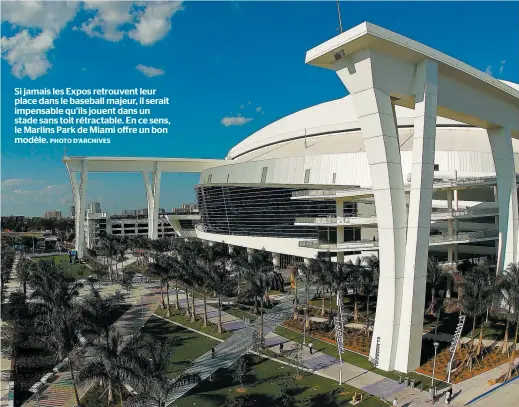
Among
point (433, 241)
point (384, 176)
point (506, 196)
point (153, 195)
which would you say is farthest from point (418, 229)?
point (153, 195)

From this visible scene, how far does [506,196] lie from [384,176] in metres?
18.7

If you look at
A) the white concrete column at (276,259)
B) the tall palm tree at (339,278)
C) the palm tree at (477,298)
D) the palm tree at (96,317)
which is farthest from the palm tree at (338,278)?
the white concrete column at (276,259)

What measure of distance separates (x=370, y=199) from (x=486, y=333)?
24.3 m

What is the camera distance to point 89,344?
2139 cm

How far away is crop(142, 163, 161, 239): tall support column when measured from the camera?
99.6 metres

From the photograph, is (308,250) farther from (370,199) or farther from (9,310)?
(9,310)

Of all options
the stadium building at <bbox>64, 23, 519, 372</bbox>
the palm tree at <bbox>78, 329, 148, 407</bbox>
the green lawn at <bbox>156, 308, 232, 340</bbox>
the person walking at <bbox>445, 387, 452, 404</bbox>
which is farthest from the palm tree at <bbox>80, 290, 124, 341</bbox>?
the person walking at <bbox>445, 387, 452, 404</bbox>

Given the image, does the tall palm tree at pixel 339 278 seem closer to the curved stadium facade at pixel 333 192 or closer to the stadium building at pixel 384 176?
the stadium building at pixel 384 176

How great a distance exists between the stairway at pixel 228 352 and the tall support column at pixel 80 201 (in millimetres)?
63825

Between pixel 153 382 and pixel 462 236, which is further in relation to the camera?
pixel 462 236

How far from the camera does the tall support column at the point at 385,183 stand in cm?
2436

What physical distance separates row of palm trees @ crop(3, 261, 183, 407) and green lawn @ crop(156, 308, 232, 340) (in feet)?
23.9

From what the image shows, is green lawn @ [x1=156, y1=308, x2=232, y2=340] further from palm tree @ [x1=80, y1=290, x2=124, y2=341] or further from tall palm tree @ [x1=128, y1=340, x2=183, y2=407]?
tall palm tree @ [x1=128, y1=340, x2=183, y2=407]

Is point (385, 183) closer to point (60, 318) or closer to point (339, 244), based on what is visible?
point (60, 318)
